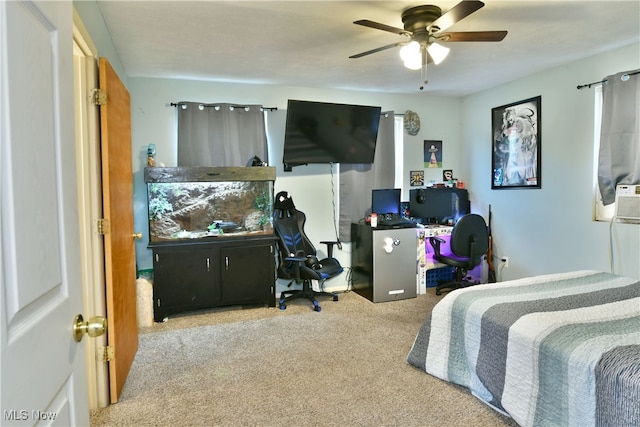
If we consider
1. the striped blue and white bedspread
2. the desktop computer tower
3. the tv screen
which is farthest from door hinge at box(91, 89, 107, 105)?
the desktop computer tower

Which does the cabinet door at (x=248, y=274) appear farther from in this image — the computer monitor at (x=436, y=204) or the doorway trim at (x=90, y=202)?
the computer monitor at (x=436, y=204)

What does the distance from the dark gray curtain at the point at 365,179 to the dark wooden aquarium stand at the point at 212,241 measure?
0.95 m

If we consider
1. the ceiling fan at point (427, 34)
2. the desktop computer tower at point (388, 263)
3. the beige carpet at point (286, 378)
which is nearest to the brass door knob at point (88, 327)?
the beige carpet at point (286, 378)

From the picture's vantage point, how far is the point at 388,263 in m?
4.08

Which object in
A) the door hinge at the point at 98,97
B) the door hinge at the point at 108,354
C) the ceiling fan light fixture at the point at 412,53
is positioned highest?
the ceiling fan light fixture at the point at 412,53

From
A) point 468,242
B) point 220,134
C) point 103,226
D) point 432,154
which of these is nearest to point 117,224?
point 103,226

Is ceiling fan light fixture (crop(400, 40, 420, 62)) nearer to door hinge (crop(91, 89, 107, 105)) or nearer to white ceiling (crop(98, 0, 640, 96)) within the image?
white ceiling (crop(98, 0, 640, 96))

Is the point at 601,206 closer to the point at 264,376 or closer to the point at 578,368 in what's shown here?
the point at 578,368

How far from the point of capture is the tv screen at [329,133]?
393 centimetres

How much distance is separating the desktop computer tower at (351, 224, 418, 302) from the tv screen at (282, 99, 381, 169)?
2.93ft

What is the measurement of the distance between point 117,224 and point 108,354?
2.51 ft

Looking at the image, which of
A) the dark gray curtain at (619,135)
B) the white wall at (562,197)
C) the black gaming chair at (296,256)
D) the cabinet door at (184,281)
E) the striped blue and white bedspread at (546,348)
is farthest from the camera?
the black gaming chair at (296,256)

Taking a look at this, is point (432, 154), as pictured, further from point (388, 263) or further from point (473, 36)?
point (473, 36)

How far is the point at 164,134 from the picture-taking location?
3.88 m
